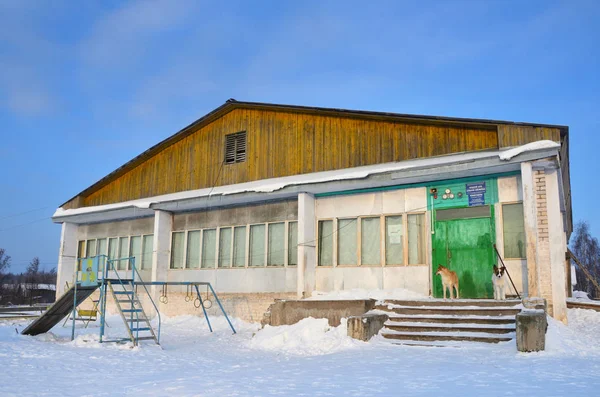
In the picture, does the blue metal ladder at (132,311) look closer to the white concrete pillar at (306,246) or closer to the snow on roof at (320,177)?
the white concrete pillar at (306,246)

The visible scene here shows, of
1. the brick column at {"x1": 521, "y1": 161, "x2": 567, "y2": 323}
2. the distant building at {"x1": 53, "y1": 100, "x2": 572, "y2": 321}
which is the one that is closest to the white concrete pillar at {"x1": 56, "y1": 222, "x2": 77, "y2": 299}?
the distant building at {"x1": 53, "y1": 100, "x2": 572, "y2": 321}

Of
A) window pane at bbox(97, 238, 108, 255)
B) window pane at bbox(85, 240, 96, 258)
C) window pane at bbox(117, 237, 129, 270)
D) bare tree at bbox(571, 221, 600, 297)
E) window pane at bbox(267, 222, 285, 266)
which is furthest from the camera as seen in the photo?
bare tree at bbox(571, 221, 600, 297)

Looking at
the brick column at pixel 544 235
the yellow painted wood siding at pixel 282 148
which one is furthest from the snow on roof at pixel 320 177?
the brick column at pixel 544 235

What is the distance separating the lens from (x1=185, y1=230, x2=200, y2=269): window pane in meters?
19.7

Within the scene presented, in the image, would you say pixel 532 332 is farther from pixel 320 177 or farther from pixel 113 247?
pixel 113 247

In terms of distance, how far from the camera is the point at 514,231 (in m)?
13.7

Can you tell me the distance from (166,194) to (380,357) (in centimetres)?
1326

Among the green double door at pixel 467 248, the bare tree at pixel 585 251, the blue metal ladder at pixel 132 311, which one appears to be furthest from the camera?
the bare tree at pixel 585 251

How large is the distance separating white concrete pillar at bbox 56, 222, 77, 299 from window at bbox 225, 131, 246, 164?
9217 millimetres

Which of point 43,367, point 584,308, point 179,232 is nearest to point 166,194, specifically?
point 179,232

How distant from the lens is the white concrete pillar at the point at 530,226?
12.6 m

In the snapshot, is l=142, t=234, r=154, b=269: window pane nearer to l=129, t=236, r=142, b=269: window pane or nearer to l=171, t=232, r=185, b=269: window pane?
l=129, t=236, r=142, b=269: window pane

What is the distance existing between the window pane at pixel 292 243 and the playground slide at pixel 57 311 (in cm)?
605

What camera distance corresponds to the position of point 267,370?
29.1ft
